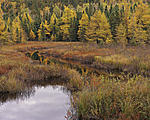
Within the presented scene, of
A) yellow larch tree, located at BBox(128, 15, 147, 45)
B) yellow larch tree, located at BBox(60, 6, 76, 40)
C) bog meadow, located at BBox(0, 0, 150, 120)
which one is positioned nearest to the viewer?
bog meadow, located at BBox(0, 0, 150, 120)

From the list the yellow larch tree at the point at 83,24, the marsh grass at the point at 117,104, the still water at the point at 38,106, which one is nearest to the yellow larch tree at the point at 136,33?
the yellow larch tree at the point at 83,24

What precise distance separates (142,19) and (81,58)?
69.1 feet

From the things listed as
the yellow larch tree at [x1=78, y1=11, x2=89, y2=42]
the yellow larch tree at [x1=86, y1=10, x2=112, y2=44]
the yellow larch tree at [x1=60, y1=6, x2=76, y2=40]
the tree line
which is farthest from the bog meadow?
the yellow larch tree at [x1=60, y1=6, x2=76, y2=40]

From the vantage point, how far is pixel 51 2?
465ft

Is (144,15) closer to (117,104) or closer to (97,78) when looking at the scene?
(97,78)

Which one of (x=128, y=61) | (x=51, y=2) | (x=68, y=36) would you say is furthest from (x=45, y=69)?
(x=51, y=2)

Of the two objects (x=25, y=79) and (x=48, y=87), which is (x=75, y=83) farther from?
(x=25, y=79)

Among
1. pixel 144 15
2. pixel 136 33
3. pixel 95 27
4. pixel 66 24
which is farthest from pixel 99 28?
pixel 66 24

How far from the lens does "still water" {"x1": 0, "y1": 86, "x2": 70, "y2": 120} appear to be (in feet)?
24.9

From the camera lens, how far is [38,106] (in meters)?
8.62

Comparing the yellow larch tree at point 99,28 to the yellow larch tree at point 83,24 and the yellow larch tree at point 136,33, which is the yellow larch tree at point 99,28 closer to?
the yellow larch tree at point 83,24

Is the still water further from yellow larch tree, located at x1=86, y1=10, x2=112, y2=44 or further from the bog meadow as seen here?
yellow larch tree, located at x1=86, y1=10, x2=112, y2=44

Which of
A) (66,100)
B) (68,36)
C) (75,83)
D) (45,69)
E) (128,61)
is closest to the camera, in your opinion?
(66,100)

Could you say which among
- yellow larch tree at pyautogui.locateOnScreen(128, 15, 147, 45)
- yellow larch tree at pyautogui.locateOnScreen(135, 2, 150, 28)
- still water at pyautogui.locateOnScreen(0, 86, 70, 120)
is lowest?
still water at pyautogui.locateOnScreen(0, 86, 70, 120)
